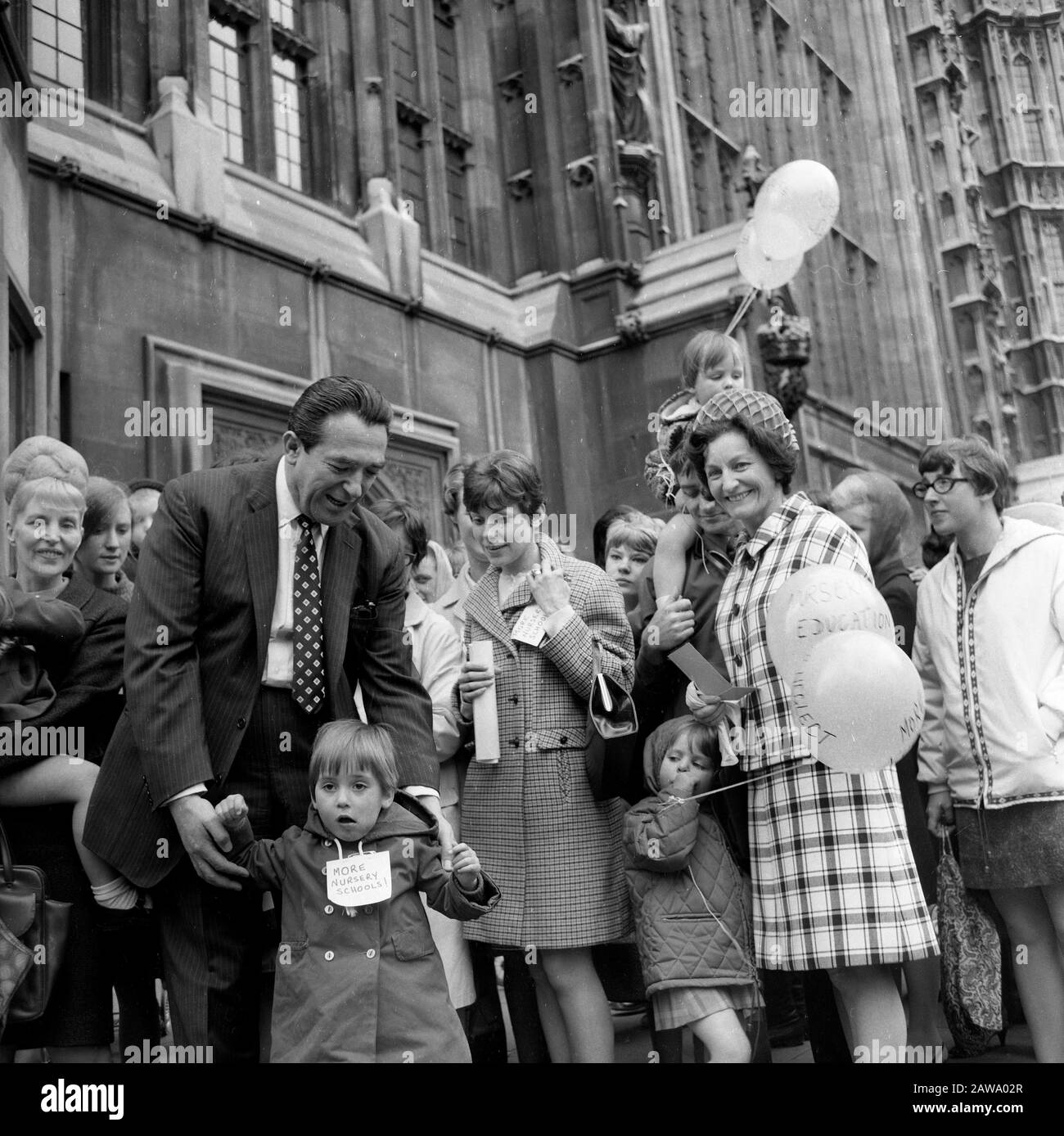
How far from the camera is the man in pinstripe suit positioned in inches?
96.3

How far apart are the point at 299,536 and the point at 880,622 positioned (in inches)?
54.0

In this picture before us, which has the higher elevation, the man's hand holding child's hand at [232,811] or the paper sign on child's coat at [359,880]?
the man's hand holding child's hand at [232,811]

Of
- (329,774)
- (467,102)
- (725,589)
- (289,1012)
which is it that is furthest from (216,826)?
(467,102)

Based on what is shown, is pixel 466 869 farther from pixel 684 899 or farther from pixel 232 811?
pixel 684 899

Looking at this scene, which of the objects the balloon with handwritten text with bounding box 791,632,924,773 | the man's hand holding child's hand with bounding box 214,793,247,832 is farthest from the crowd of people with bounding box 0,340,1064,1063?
the balloon with handwritten text with bounding box 791,632,924,773

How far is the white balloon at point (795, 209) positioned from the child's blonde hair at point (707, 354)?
44.7 inches

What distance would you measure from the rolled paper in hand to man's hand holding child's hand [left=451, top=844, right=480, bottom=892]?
571 millimetres

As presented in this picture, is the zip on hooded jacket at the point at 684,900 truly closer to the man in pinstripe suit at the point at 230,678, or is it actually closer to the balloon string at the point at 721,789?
the balloon string at the point at 721,789

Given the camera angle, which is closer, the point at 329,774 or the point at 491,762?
the point at 329,774

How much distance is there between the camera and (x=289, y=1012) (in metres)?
2.47

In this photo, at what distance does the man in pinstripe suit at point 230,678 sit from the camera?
2.45m

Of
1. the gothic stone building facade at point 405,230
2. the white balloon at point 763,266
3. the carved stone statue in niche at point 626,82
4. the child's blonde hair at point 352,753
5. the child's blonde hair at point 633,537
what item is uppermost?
the carved stone statue in niche at point 626,82

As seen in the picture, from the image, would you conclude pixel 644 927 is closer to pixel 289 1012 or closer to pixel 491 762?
pixel 491 762

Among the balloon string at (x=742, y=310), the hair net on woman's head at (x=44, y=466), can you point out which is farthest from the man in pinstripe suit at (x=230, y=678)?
the balloon string at (x=742, y=310)
